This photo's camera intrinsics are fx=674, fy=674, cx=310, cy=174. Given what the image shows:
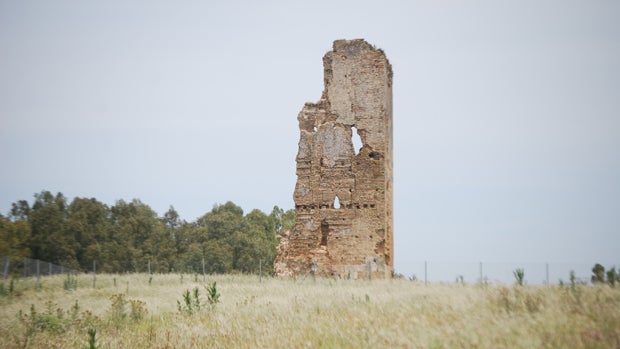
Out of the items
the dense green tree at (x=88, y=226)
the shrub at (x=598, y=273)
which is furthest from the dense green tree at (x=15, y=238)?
the shrub at (x=598, y=273)

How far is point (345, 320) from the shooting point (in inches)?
461

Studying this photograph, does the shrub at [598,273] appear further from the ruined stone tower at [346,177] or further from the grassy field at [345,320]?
the ruined stone tower at [346,177]

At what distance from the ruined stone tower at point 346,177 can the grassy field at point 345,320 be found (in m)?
2.13

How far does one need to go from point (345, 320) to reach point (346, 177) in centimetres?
1139

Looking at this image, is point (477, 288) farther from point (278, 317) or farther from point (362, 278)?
point (362, 278)

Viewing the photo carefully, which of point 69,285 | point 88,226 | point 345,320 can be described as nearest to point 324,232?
point 69,285

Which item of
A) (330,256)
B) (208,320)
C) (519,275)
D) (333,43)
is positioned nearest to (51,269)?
(330,256)

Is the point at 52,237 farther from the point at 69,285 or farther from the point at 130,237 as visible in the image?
the point at 69,285

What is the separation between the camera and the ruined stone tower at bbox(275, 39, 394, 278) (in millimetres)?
22297

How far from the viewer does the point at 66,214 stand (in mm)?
50000

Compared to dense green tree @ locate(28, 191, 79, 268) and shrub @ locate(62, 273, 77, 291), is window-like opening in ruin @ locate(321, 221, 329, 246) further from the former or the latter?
dense green tree @ locate(28, 191, 79, 268)

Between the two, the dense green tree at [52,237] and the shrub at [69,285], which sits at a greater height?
the dense green tree at [52,237]

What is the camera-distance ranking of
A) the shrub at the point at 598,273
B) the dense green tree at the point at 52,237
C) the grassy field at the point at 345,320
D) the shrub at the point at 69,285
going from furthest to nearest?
the dense green tree at the point at 52,237
the shrub at the point at 69,285
the shrub at the point at 598,273
the grassy field at the point at 345,320

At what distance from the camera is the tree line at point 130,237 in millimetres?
45250
